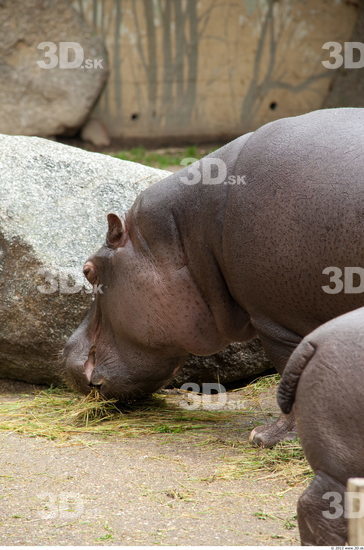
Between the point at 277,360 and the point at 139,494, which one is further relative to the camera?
the point at 277,360

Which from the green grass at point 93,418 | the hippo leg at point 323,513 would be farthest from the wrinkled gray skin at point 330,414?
the green grass at point 93,418

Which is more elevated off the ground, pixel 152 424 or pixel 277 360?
pixel 277 360

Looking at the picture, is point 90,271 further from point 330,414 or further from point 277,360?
point 330,414

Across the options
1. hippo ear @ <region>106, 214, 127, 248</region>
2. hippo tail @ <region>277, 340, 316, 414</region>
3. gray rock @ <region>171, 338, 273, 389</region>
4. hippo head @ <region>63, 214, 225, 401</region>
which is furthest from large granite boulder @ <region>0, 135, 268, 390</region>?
hippo tail @ <region>277, 340, 316, 414</region>

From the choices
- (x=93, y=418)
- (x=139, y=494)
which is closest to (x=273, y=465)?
→ (x=139, y=494)

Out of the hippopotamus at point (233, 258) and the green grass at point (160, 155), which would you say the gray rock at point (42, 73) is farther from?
the hippopotamus at point (233, 258)

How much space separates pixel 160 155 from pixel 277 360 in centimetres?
694

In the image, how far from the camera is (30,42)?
35.7 feet

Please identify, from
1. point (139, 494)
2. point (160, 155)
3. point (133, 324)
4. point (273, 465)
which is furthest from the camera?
point (160, 155)

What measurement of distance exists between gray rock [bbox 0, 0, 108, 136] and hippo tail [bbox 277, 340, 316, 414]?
8873 mm

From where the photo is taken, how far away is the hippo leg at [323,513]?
2230 millimetres

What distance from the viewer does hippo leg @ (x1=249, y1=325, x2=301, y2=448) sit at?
162 inches

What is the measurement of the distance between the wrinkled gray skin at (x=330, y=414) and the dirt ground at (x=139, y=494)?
0.74 metres

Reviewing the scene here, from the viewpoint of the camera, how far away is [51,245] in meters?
5.05
